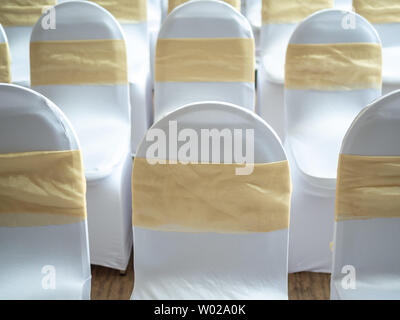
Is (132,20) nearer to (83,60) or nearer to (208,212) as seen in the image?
(83,60)

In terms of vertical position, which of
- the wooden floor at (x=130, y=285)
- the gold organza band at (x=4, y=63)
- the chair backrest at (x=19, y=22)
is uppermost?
the chair backrest at (x=19, y=22)

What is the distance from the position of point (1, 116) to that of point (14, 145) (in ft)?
0.25

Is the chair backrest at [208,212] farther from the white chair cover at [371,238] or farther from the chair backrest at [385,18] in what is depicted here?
the chair backrest at [385,18]

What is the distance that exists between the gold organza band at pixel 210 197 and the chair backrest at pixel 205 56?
92cm

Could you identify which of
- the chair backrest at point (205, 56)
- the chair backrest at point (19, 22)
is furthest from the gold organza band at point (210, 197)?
the chair backrest at point (19, 22)

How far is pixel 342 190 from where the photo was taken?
1.33m

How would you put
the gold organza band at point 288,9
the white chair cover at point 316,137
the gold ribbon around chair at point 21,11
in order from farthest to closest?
the gold ribbon around chair at point 21,11 → the gold organza band at point 288,9 → the white chair cover at point 316,137

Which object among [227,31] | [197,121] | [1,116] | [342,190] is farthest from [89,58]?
[342,190]

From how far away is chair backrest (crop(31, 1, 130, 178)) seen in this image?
2.11 metres

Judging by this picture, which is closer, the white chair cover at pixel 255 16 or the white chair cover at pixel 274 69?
the white chair cover at pixel 274 69

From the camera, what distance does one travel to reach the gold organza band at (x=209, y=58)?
2.17 m

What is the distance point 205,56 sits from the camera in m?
2.18
